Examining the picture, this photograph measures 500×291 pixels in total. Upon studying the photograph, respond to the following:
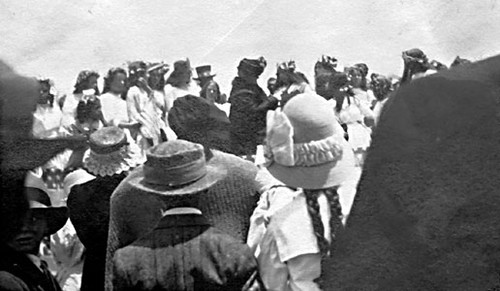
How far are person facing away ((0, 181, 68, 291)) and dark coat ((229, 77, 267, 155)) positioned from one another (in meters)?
0.64

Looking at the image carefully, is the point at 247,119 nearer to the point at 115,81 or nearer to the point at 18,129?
the point at 115,81

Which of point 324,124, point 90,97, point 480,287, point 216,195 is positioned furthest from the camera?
point 90,97

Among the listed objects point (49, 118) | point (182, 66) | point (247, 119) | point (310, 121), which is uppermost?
point (310, 121)

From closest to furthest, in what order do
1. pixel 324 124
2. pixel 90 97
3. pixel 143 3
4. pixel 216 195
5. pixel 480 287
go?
pixel 324 124, pixel 480 287, pixel 216 195, pixel 143 3, pixel 90 97

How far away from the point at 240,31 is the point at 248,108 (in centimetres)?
28

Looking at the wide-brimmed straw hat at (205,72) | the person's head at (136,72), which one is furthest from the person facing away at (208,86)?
the person's head at (136,72)

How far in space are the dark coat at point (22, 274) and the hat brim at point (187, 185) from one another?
1.16 feet

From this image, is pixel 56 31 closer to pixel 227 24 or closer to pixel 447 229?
pixel 227 24

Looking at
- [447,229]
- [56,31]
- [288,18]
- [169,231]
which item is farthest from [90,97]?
[447,229]

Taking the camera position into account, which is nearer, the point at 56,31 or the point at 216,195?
the point at 216,195

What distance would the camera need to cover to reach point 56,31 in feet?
9.11

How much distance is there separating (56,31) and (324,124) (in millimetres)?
1303

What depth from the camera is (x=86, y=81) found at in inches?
114

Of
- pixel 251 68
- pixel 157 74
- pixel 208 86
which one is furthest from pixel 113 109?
pixel 251 68
